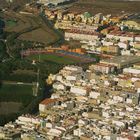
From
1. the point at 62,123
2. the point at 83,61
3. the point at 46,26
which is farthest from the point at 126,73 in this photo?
the point at 46,26

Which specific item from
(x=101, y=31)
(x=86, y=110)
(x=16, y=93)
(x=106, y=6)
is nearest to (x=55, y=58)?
(x=16, y=93)

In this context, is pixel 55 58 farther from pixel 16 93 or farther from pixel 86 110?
pixel 86 110

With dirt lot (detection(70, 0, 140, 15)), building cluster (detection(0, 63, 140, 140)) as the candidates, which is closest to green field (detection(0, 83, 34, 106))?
building cluster (detection(0, 63, 140, 140))

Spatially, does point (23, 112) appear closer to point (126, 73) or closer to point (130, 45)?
point (126, 73)

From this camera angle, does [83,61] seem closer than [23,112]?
No

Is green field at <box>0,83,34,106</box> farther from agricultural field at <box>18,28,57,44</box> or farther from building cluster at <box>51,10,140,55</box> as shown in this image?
agricultural field at <box>18,28,57,44</box>

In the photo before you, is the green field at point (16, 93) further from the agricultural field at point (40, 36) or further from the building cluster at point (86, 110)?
the agricultural field at point (40, 36)
